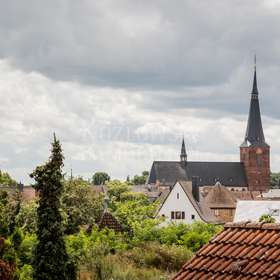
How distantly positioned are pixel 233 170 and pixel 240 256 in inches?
6875

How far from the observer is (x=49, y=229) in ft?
78.2

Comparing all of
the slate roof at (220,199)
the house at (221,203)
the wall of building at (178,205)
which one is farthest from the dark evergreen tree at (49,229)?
the slate roof at (220,199)

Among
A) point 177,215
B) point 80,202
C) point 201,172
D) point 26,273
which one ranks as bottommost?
point 26,273

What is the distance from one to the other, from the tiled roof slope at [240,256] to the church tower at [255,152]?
15685 centimetres

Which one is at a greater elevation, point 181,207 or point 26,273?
point 181,207

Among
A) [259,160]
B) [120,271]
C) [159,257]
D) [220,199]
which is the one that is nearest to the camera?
[120,271]

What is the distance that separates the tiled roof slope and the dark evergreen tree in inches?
630

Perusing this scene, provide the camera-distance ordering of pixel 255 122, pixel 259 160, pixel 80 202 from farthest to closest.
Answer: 1. pixel 259 160
2. pixel 255 122
3. pixel 80 202

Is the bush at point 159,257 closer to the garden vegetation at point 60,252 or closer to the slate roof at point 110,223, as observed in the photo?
the garden vegetation at point 60,252

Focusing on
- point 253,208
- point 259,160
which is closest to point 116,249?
point 253,208

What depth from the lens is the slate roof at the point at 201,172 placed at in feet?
569

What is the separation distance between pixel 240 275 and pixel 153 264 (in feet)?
64.0

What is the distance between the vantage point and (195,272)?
303 inches

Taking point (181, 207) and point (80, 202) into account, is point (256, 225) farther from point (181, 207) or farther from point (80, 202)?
point (181, 207)
